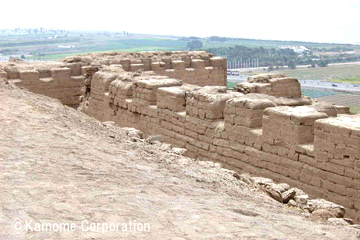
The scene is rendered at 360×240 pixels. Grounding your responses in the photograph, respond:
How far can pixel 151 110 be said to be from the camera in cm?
1151

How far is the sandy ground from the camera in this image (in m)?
4.32

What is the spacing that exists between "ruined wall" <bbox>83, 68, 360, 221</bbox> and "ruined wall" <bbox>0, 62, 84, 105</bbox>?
4.30m

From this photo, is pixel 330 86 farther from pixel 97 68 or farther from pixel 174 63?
pixel 97 68

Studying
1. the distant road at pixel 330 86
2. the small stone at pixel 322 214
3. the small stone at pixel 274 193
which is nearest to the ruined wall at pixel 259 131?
the small stone at pixel 274 193

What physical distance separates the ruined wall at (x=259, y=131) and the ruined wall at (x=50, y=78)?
4.30 meters

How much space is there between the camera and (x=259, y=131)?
8844 mm

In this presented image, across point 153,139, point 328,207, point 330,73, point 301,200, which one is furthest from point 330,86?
point 328,207

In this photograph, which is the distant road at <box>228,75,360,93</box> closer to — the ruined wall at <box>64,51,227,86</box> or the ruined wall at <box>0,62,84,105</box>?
the ruined wall at <box>64,51,227,86</box>

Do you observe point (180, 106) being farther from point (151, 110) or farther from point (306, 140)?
point (306, 140)

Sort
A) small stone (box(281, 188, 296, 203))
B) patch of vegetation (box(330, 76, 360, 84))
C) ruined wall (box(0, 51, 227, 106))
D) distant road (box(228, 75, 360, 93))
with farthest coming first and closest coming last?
patch of vegetation (box(330, 76, 360, 84))
distant road (box(228, 75, 360, 93))
ruined wall (box(0, 51, 227, 106))
small stone (box(281, 188, 296, 203))

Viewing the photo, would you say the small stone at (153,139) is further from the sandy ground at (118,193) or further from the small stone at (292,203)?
the small stone at (292,203)

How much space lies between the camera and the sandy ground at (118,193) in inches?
170

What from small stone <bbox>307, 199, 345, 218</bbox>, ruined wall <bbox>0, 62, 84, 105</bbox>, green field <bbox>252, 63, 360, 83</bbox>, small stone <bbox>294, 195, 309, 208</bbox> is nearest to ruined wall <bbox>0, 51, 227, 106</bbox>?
ruined wall <bbox>0, 62, 84, 105</bbox>

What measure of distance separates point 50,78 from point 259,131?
30.1 feet
